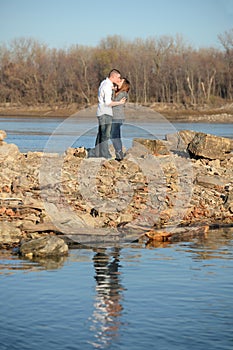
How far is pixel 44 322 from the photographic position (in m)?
7.74

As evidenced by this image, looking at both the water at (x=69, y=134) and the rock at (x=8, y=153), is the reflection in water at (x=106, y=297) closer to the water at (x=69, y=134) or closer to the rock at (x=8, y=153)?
the rock at (x=8, y=153)

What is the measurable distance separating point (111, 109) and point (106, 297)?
7066 mm

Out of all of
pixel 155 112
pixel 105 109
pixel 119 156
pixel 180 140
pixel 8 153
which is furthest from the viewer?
pixel 155 112

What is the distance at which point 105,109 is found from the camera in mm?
15086

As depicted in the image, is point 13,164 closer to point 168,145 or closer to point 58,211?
point 58,211

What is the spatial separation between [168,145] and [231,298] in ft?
36.7

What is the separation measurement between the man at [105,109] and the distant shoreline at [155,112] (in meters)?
42.5

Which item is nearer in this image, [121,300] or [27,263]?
[121,300]

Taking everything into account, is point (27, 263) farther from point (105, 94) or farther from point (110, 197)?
point (105, 94)

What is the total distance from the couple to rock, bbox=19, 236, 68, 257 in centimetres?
457

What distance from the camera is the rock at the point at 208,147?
18.6 meters

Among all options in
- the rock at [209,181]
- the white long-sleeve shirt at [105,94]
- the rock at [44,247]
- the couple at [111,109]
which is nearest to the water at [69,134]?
the couple at [111,109]

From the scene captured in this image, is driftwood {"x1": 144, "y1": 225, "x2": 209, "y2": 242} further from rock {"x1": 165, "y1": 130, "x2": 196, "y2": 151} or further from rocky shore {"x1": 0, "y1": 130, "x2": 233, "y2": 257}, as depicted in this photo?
rock {"x1": 165, "y1": 130, "x2": 196, "y2": 151}

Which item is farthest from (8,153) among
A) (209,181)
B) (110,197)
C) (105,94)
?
(209,181)
